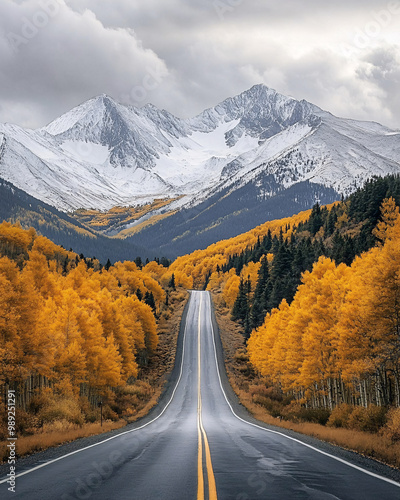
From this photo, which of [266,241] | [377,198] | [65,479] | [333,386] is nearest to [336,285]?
[333,386]

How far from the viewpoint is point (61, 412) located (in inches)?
1156

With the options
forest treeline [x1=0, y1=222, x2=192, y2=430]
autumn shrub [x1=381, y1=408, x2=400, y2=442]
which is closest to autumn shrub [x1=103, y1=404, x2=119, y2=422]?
forest treeline [x1=0, y1=222, x2=192, y2=430]

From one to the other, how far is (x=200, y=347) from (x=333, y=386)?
44499 mm

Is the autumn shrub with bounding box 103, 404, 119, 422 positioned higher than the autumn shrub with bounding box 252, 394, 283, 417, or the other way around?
the autumn shrub with bounding box 103, 404, 119, 422

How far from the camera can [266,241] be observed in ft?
527

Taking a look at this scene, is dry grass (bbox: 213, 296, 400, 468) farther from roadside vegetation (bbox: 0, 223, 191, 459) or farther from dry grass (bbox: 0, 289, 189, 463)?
roadside vegetation (bbox: 0, 223, 191, 459)

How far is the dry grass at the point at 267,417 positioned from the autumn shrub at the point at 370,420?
2.92ft

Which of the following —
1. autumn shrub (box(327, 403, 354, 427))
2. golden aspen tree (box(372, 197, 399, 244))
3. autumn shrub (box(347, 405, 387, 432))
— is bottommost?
autumn shrub (box(327, 403, 354, 427))

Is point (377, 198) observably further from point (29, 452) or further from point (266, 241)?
point (29, 452)

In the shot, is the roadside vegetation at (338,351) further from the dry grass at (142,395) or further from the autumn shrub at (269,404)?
the dry grass at (142,395)

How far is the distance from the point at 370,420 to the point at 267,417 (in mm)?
17832

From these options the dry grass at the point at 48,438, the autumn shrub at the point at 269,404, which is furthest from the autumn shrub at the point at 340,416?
the autumn shrub at the point at 269,404

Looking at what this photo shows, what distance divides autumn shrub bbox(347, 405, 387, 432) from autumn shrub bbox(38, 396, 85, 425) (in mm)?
17102

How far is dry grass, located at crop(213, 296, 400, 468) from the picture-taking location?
55.1ft
